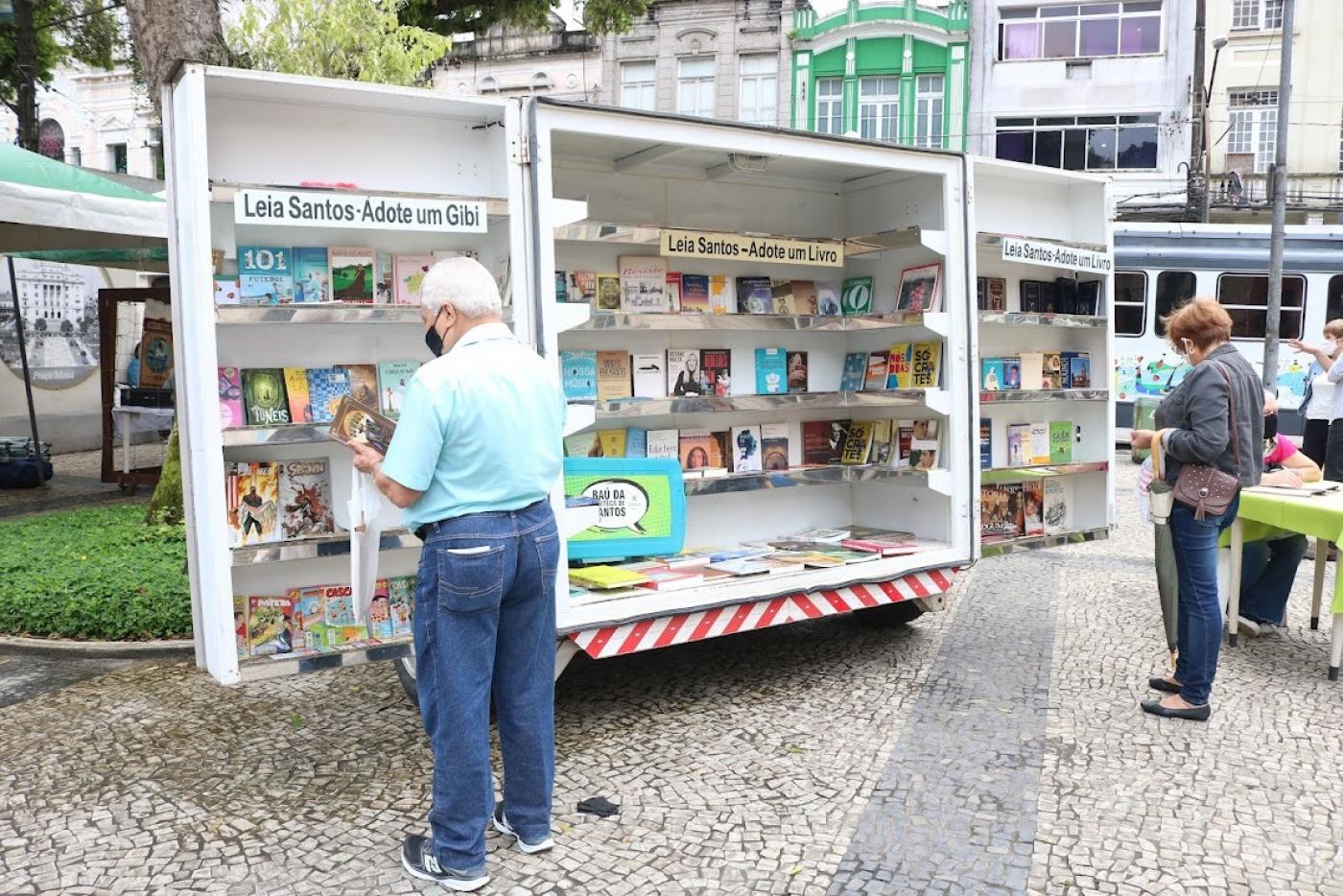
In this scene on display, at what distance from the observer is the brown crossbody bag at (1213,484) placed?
460 cm

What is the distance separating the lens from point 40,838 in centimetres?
363

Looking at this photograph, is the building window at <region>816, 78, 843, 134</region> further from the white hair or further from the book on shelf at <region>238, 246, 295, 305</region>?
the white hair

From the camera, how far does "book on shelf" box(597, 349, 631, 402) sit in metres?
5.73

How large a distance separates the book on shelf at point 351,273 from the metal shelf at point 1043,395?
3.21 meters

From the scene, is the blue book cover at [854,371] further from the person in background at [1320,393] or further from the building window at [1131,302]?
the building window at [1131,302]

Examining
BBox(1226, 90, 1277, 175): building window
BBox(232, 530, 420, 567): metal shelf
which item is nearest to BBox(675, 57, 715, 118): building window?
BBox(1226, 90, 1277, 175): building window

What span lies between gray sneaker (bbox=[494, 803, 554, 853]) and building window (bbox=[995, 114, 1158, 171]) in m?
24.4

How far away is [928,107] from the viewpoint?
26781mm

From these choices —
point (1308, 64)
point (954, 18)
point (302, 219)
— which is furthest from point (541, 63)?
point (302, 219)

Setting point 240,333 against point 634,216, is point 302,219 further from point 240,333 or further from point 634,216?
point 634,216

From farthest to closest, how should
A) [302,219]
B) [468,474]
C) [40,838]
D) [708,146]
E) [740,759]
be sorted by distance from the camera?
[708,146] < [740,759] < [302,219] < [40,838] < [468,474]

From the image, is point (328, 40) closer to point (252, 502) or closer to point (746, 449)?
point (746, 449)

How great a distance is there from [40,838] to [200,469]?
4.35ft

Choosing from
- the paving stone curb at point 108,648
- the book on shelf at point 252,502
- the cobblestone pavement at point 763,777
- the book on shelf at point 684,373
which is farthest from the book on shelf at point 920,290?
the paving stone curb at point 108,648
